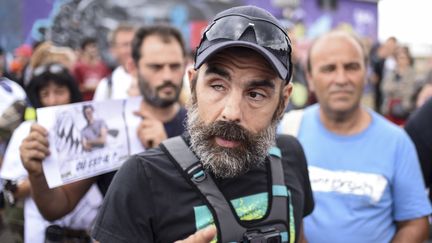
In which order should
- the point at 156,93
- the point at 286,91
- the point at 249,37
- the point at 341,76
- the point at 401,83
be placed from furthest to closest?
the point at 401,83
the point at 156,93
the point at 341,76
the point at 286,91
the point at 249,37

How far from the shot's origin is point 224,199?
1657 millimetres

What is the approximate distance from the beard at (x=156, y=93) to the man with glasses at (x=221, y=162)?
1.23 m

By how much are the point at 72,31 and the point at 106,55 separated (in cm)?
108

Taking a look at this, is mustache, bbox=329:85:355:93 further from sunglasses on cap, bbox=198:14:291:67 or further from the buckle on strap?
the buckle on strap

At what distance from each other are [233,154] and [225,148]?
0.11 ft

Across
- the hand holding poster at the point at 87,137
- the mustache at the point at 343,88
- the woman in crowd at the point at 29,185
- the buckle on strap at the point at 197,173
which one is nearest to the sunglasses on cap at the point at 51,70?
the woman in crowd at the point at 29,185

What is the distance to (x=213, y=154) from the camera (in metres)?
1.69

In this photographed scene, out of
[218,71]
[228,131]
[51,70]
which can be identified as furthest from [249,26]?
[51,70]

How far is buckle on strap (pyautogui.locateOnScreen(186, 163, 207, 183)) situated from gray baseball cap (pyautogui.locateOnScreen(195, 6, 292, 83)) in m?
0.33

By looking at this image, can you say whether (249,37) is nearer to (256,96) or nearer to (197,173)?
(256,96)

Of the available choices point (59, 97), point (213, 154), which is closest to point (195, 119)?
point (213, 154)

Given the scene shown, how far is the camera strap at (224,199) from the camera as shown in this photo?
162cm

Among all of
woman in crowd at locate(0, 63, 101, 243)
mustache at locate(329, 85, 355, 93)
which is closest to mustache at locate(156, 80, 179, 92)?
woman in crowd at locate(0, 63, 101, 243)

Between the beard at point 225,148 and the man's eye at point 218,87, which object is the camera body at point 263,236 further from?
the man's eye at point 218,87
